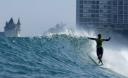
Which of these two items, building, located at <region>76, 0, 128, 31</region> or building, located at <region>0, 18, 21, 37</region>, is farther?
building, located at <region>0, 18, 21, 37</region>

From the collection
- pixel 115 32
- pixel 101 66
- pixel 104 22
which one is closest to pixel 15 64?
pixel 101 66

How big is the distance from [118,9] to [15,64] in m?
129

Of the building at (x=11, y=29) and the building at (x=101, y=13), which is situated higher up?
the building at (x=101, y=13)

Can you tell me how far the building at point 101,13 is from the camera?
473 feet

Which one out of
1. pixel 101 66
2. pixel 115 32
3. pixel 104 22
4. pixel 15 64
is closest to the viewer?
pixel 15 64

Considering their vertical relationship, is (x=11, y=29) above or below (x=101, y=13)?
below

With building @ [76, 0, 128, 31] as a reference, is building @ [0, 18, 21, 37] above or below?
below

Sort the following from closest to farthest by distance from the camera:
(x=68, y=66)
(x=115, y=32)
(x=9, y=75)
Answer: (x=9, y=75) → (x=68, y=66) → (x=115, y=32)

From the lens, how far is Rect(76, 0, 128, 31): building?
473 feet

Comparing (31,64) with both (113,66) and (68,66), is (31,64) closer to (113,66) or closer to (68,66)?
(68,66)

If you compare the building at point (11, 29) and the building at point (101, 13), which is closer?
the building at point (101, 13)

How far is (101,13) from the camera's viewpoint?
151625 millimetres

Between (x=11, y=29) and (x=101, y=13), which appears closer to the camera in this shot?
(x=101, y=13)

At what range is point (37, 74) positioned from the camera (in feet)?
63.9
